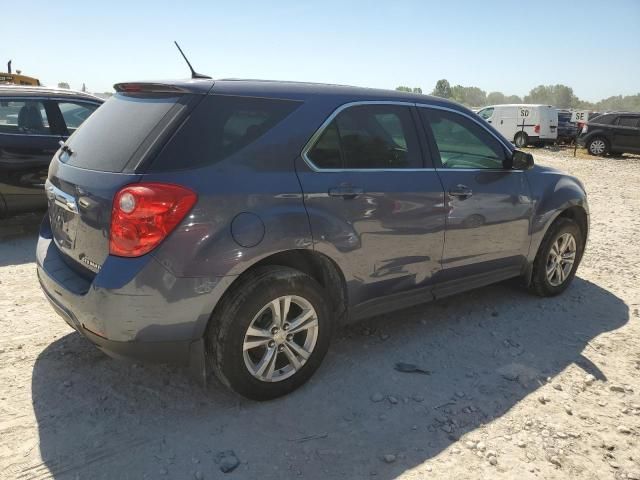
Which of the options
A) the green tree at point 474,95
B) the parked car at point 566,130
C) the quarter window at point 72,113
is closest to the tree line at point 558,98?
the green tree at point 474,95

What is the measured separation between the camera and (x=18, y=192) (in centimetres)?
583

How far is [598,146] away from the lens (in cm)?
1970

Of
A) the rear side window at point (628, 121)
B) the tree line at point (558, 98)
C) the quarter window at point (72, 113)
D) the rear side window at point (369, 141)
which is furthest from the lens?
the tree line at point (558, 98)

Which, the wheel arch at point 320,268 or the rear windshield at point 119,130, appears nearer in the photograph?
the rear windshield at point 119,130

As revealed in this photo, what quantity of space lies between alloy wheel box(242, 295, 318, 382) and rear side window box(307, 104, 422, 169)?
0.84 meters

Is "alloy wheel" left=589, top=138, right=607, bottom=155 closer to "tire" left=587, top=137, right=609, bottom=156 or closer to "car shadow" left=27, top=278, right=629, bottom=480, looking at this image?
"tire" left=587, top=137, right=609, bottom=156

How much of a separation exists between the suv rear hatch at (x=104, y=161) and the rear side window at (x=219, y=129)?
0.19 feet

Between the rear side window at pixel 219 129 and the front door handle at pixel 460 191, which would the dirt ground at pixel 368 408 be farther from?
the rear side window at pixel 219 129

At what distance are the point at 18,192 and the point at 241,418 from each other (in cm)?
456

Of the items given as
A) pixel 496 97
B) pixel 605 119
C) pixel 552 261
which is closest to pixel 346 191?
pixel 552 261

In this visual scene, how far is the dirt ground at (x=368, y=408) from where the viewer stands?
2.44 metres

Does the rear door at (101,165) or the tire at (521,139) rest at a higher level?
the rear door at (101,165)

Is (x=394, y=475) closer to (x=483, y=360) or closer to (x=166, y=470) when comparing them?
(x=166, y=470)

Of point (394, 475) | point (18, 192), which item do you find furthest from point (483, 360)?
point (18, 192)
